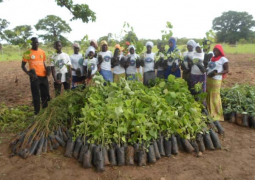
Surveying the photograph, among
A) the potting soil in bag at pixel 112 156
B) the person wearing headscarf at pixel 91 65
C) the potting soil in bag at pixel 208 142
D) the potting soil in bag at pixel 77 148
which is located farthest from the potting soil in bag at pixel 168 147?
the person wearing headscarf at pixel 91 65

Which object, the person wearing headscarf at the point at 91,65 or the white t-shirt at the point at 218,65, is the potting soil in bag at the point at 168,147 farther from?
the person wearing headscarf at the point at 91,65

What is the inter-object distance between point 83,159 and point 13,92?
5.45 m

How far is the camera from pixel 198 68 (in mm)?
4609

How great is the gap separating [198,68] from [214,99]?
28.7 inches

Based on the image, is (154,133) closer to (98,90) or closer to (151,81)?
(98,90)

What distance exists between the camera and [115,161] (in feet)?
10.2

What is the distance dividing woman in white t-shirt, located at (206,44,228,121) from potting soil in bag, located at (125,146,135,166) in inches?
78.3

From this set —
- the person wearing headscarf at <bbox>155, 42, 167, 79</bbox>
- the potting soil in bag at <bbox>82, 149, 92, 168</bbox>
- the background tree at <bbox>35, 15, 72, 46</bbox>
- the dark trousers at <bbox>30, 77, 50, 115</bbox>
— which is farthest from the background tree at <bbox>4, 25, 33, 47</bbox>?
the background tree at <bbox>35, 15, 72, 46</bbox>

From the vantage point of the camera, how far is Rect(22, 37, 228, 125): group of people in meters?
4.49

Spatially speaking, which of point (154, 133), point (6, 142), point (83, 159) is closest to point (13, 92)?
point (6, 142)

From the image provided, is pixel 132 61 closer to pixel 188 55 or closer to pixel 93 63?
pixel 93 63

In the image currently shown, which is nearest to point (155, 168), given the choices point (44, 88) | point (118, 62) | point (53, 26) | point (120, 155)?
point (120, 155)

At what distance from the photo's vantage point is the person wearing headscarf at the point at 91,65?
188 inches

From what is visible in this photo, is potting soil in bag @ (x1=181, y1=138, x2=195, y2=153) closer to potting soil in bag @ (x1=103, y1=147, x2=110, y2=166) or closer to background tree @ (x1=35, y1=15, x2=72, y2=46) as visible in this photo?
potting soil in bag @ (x1=103, y1=147, x2=110, y2=166)
